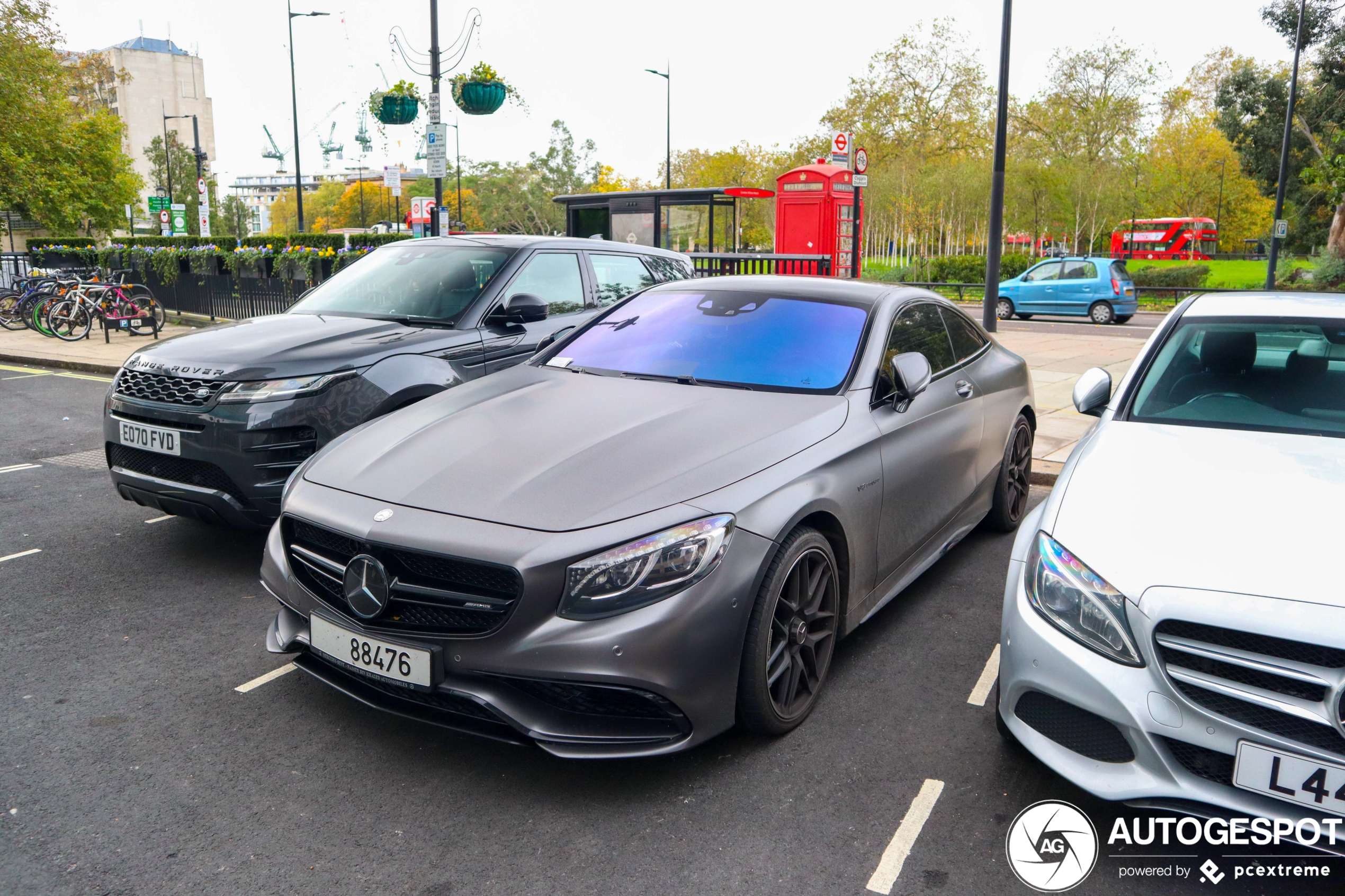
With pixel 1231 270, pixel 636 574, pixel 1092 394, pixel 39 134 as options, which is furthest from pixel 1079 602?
pixel 1231 270

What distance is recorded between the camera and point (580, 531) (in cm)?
283

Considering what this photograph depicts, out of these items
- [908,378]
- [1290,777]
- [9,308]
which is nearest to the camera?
[1290,777]

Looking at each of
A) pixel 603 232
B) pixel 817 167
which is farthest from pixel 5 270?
pixel 817 167

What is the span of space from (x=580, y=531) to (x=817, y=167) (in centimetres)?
1948

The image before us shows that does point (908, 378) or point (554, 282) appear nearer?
point (908, 378)

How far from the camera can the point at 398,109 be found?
13.6m

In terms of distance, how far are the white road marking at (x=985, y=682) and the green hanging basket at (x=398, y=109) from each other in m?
12.0

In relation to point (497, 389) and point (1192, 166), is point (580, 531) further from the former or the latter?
point (1192, 166)

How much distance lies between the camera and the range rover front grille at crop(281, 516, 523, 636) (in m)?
2.80

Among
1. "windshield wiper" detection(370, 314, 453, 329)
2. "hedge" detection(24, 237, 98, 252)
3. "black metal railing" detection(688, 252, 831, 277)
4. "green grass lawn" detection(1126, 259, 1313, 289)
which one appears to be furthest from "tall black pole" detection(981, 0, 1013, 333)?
"hedge" detection(24, 237, 98, 252)

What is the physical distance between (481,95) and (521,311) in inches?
329

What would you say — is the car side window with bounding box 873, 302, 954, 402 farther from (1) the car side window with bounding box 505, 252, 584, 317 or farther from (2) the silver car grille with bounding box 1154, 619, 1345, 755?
(1) the car side window with bounding box 505, 252, 584, 317

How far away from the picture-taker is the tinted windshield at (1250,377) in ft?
11.7

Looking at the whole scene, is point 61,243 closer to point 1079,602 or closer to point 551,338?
point 551,338
